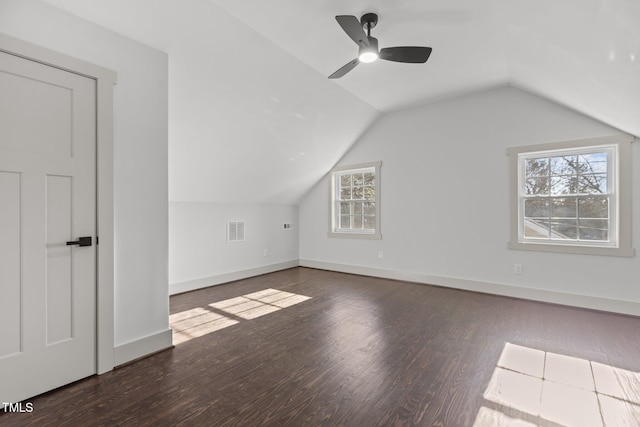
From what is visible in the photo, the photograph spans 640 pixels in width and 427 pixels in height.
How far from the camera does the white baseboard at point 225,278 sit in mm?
4302

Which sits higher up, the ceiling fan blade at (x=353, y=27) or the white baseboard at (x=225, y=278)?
the ceiling fan blade at (x=353, y=27)

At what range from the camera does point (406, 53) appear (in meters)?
2.56

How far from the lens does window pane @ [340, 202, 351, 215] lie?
5844 mm

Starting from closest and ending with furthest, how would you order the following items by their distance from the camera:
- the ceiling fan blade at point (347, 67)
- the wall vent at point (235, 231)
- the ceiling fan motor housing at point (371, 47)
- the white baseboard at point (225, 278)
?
the ceiling fan motor housing at point (371, 47), the ceiling fan blade at point (347, 67), the white baseboard at point (225, 278), the wall vent at point (235, 231)

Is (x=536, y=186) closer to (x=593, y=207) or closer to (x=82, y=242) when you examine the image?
(x=593, y=207)

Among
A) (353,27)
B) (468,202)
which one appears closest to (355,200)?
(468,202)

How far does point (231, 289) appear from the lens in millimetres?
4531

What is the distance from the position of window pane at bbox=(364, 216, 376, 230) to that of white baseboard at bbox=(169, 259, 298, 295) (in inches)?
69.8

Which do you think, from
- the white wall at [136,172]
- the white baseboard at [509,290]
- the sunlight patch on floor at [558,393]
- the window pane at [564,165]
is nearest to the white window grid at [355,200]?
the white baseboard at [509,290]

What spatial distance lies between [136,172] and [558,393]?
11.2 ft

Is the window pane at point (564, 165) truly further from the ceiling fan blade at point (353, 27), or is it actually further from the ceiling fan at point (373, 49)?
the ceiling fan blade at point (353, 27)

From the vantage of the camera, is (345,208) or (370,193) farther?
(345,208)

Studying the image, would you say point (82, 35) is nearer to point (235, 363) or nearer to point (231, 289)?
point (235, 363)

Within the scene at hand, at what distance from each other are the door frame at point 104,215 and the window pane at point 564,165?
16.1 feet
